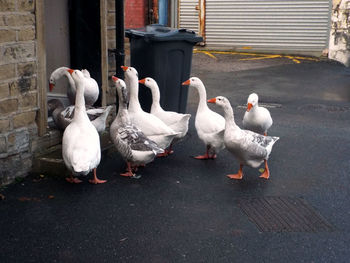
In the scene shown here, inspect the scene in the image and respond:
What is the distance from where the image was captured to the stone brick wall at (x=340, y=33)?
15.7 meters

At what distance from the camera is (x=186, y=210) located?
516 cm

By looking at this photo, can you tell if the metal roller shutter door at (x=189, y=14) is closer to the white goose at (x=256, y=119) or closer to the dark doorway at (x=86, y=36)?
the dark doorway at (x=86, y=36)

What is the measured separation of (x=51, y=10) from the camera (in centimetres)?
758

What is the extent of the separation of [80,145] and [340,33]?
12.7 m

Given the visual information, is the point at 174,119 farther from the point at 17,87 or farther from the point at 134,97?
the point at 17,87

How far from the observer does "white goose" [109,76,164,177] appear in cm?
591

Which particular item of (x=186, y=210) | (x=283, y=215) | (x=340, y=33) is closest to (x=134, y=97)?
(x=186, y=210)

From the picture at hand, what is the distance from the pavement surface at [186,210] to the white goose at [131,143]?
256mm

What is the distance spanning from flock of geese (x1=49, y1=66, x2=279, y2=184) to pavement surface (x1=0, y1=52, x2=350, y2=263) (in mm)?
296

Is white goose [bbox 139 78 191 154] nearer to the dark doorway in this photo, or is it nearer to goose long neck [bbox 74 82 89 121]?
the dark doorway

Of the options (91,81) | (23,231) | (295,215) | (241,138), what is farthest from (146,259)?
(91,81)

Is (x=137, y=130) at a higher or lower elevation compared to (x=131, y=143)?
higher

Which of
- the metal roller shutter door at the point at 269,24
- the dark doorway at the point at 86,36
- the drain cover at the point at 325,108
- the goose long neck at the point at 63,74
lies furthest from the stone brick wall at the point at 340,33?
the goose long neck at the point at 63,74

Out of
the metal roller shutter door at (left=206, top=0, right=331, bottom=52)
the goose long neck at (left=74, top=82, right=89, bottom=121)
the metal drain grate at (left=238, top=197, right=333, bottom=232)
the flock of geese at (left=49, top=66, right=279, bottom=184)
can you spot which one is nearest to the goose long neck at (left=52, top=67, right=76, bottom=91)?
the flock of geese at (left=49, top=66, right=279, bottom=184)
